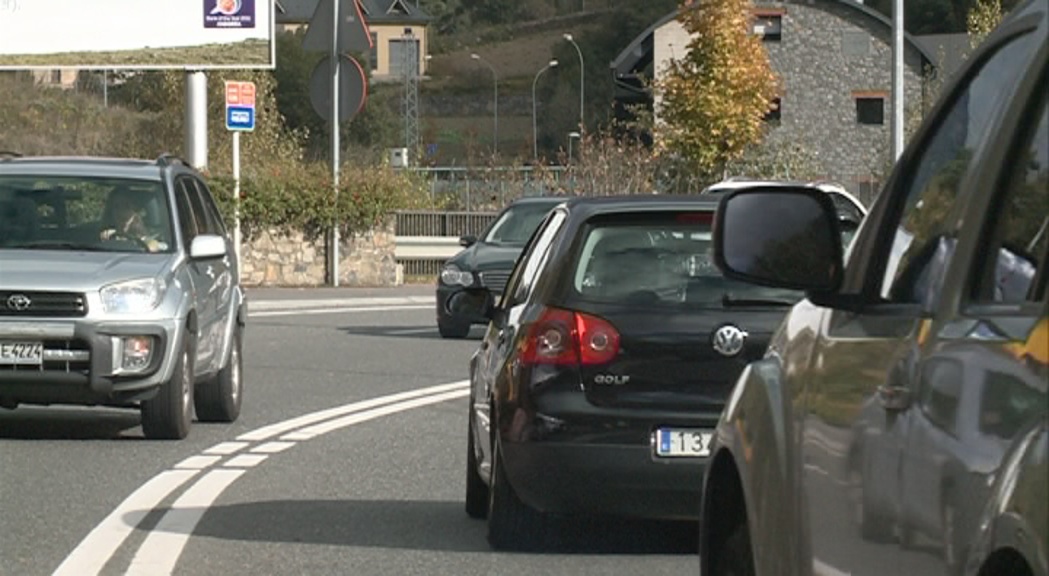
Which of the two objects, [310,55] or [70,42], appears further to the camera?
[310,55]

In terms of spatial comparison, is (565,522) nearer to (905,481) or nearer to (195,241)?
(195,241)

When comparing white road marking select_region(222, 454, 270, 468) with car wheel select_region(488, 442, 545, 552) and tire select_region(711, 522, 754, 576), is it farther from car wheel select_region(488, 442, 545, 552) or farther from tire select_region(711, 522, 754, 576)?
tire select_region(711, 522, 754, 576)

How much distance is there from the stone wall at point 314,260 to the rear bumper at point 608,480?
2846cm

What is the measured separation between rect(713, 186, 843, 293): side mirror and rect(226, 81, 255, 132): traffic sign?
31.9 metres

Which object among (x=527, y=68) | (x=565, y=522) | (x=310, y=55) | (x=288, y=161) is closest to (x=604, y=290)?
(x=565, y=522)

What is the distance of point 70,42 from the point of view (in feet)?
141

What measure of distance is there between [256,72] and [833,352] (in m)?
48.5

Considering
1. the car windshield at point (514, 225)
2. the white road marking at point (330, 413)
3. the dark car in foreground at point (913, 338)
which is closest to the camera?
the dark car in foreground at point (913, 338)

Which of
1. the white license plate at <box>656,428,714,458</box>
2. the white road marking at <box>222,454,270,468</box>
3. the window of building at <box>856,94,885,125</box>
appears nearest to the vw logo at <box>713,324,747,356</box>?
the white license plate at <box>656,428,714,458</box>

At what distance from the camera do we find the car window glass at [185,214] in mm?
15602

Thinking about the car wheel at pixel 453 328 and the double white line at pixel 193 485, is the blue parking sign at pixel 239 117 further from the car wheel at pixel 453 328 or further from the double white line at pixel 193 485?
the double white line at pixel 193 485

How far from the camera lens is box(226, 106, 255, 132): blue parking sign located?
1431 inches

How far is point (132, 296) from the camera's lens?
47.5 feet

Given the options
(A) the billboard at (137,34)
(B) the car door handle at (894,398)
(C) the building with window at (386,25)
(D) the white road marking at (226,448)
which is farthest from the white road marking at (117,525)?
(C) the building with window at (386,25)
